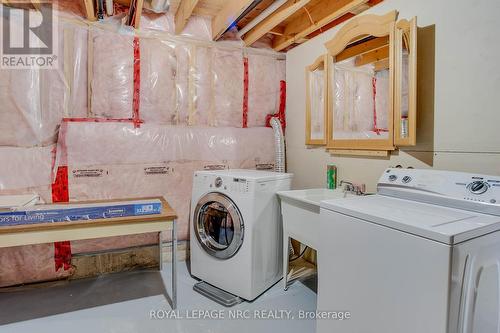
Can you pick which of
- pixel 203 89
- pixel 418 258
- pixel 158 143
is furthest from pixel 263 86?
pixel 418 258

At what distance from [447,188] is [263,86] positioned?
2154mm

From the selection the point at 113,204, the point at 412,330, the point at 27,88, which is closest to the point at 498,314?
the point at 412,330

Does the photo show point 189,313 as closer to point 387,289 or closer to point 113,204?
point 113,204

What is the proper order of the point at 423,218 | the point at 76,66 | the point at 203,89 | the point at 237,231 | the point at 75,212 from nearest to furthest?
1. the point at 423,218
2. the point at 75,212
3. the point at 237,231
4. the point at 76,66
5. the point at 203,89

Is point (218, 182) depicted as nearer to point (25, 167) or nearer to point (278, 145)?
point (278, 145)

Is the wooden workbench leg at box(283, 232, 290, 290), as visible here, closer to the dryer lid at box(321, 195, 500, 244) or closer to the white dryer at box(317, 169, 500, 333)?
the white dryer at box(317, 169, 500, 333)

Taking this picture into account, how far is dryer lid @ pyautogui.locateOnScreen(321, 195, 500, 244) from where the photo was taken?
3.30 feet

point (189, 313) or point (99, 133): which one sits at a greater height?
point (99, 133)

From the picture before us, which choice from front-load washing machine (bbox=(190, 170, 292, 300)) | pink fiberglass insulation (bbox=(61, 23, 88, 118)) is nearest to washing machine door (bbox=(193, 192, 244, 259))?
front-load washing machine (bbox=(190, 170, 292, 300))

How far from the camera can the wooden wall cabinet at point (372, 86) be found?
1.89 meters

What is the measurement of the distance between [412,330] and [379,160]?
1299 millimetres

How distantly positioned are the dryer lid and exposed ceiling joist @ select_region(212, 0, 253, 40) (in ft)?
5.62

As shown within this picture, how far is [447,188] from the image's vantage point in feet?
4.69

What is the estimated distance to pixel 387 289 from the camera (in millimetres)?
1167
